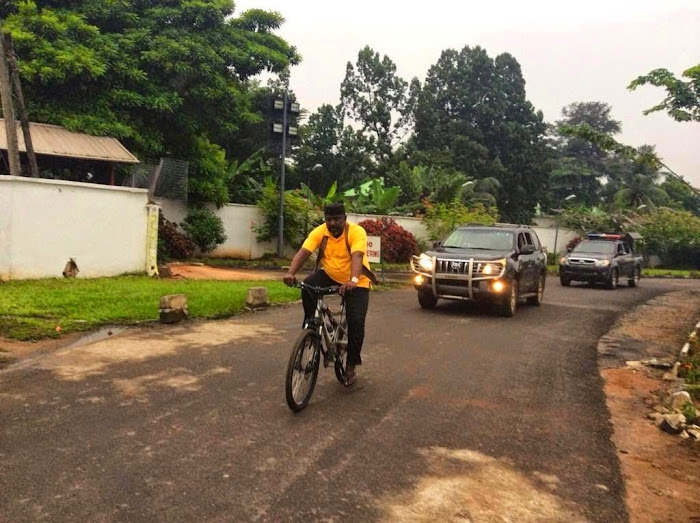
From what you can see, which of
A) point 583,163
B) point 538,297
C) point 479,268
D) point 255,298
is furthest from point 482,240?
point 583,163

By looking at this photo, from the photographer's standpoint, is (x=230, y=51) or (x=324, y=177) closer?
(x=230, y=51)

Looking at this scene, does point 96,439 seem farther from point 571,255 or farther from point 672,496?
point 571,255

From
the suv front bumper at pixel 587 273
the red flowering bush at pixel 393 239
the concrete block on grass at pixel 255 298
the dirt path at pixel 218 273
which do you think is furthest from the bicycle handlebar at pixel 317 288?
the red flowering bush at pixel 393 239

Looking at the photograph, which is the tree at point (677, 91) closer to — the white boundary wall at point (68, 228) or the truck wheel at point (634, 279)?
the truck wheel at point (634, 279)

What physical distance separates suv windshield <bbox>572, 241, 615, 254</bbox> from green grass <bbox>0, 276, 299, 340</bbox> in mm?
12142

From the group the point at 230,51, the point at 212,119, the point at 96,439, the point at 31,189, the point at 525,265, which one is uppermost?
the point at 230,51

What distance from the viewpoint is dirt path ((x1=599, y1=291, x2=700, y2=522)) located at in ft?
12.6

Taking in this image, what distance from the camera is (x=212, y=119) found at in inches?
861

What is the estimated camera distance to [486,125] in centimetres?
5297

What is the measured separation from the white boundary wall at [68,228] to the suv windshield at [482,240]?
7112 mm

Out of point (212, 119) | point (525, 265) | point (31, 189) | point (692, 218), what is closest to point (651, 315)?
point (525, 265)

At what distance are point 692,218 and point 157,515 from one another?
141 ft

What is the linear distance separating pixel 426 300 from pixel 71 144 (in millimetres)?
12431

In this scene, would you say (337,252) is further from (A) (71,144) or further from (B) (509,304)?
(A) (71,144)
